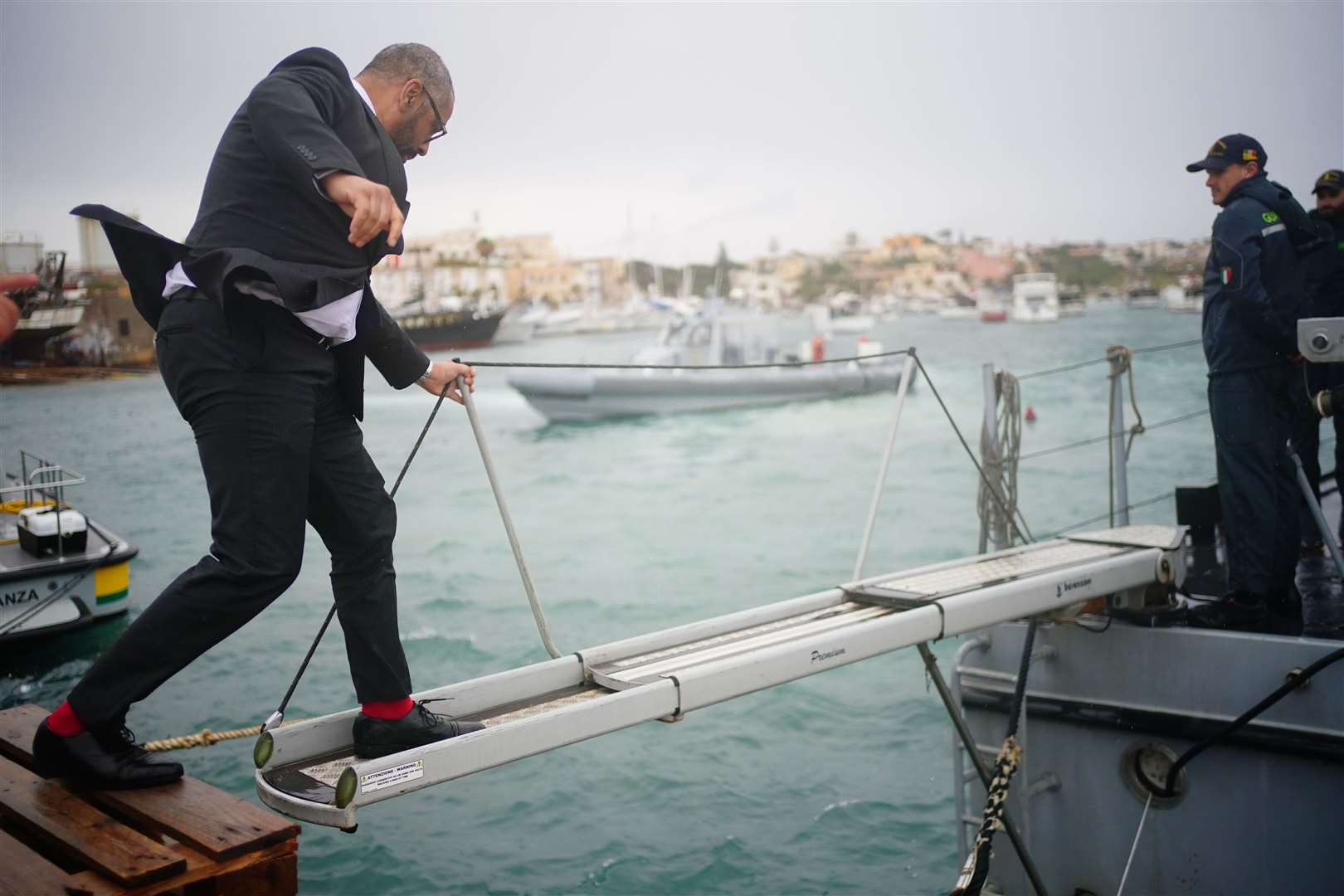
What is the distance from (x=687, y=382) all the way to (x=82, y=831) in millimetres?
25061

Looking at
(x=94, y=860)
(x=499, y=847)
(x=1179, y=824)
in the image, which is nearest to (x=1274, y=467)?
(x=1179, y=824)

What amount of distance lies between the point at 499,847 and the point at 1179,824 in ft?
10.0

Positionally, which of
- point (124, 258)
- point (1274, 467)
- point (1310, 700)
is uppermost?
point (124, 258)

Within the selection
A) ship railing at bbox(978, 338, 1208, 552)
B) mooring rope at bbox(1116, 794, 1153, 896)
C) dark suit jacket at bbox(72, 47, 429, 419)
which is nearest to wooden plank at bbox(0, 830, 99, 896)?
dark suit jacket at bbox(72, 47, 429, 419)

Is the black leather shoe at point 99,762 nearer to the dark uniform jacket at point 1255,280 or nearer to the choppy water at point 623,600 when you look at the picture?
the dark uniform jacket at point 1255,280

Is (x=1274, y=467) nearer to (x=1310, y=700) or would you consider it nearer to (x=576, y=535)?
(x=1310, y=700)

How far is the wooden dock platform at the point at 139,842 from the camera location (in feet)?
4.62

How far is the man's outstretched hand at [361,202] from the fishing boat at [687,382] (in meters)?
22.4

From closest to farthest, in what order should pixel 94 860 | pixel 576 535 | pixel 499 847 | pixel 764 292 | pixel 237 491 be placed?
pixel 94 860 → pixel 237 491 → pixel 499 847 → pixel 576 535 → pixel 764 292

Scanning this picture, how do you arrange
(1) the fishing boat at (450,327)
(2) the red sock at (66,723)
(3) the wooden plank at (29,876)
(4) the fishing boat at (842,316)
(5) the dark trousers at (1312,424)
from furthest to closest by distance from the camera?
(4) the fishing boat at (842,316)
(1) the fishing boat at (450,327)
(5) the dark trousers at (1312,424)
(2) the red sock at (66,723)
(3) the wooden plank at (29,876)

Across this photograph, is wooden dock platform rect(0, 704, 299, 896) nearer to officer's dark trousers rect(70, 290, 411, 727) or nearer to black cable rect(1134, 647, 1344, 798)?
officer's dark trousers rect(70, 290, 411, 727)

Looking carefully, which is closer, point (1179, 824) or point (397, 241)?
point (397, 241)

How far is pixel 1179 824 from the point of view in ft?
9.56

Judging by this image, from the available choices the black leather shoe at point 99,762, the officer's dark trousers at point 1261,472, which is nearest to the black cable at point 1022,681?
the officer's dark trousers at point 1261,472
